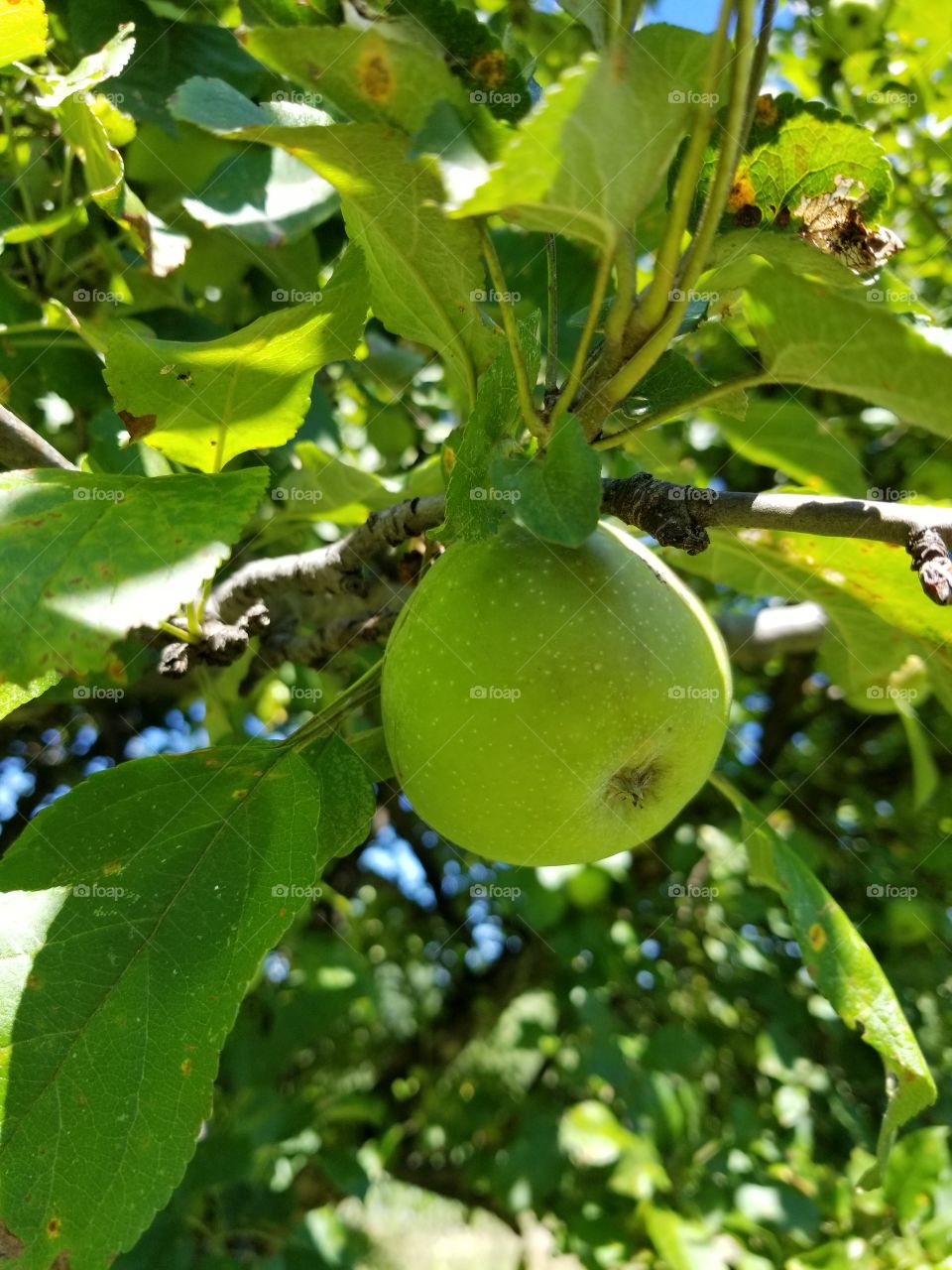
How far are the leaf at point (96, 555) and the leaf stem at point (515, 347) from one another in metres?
0.22

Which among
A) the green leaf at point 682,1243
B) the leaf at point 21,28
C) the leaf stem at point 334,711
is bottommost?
the green leaf at point 682,1243

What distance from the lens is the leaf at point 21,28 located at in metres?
0.91

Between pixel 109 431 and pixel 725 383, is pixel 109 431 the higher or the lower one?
the lower one

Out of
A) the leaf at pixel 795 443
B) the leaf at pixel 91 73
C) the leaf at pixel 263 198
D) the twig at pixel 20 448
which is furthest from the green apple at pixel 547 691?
the leaf at pixel 795 443

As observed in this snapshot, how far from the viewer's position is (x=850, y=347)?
25.6 inches

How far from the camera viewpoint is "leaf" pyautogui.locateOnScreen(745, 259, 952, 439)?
597mm

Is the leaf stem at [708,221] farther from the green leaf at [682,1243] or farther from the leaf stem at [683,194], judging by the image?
the green leaf at [682,1243]

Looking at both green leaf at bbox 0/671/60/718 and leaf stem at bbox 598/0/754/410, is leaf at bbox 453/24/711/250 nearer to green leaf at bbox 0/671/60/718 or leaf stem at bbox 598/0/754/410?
leaf stem at bbox 598/0/754/410

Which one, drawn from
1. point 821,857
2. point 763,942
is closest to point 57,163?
point 821,857

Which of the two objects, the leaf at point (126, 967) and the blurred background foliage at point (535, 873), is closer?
the leaf at point (126, 967)

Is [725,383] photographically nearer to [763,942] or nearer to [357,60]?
[357,60]

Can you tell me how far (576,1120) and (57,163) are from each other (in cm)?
220

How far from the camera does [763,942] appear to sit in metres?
2.72

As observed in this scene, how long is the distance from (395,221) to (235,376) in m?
0.24
